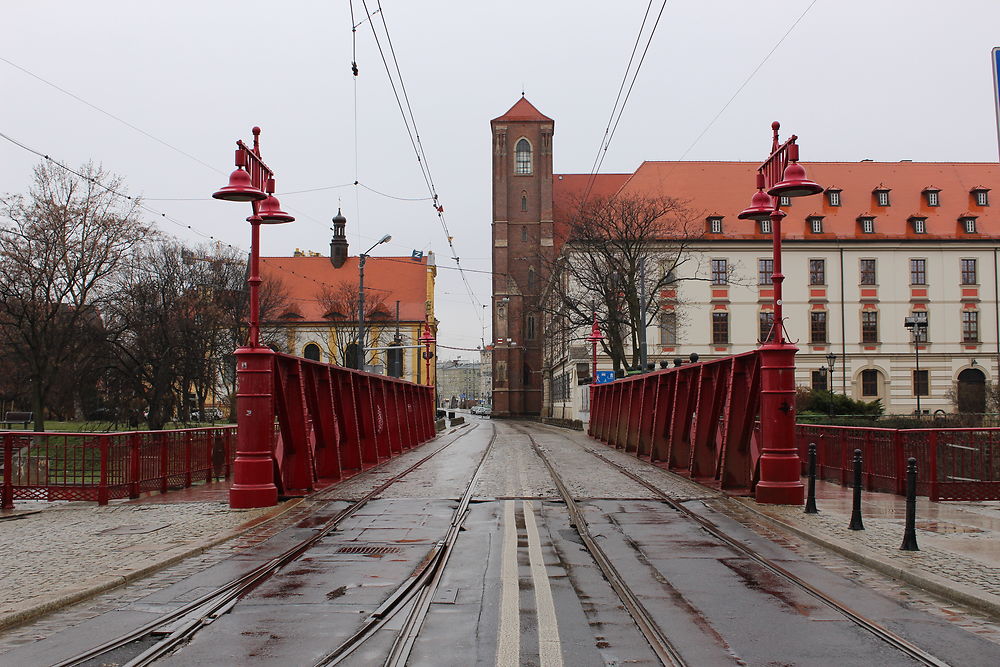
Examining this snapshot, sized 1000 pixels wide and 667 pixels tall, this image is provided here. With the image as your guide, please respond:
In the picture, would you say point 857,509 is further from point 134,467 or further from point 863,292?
point 863,292

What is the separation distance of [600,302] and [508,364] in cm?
4229

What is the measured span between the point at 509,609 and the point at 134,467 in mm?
9681

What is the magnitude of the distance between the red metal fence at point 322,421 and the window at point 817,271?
48068 mm

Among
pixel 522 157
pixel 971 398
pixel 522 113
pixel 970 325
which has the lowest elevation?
pixel 971 398

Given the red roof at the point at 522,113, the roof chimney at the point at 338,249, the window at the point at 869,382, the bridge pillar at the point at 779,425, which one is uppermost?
the red roof at the point at 522,113

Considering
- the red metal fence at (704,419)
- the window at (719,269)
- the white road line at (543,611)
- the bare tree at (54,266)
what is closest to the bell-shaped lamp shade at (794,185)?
the red metal fence at (704,419)

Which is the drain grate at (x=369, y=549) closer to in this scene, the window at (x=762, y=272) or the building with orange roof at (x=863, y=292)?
the building with orange roof at (x=863, y=292)

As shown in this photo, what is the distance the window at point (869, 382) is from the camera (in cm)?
6322

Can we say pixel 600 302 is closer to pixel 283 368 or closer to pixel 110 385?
pixel 110 385

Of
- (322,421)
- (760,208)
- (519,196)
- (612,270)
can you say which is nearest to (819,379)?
(612,270)

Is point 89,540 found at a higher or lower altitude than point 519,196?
lower

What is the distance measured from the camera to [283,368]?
43.5 feet

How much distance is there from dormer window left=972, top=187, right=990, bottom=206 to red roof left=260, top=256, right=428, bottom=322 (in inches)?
1833

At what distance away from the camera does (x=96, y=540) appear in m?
10.0
